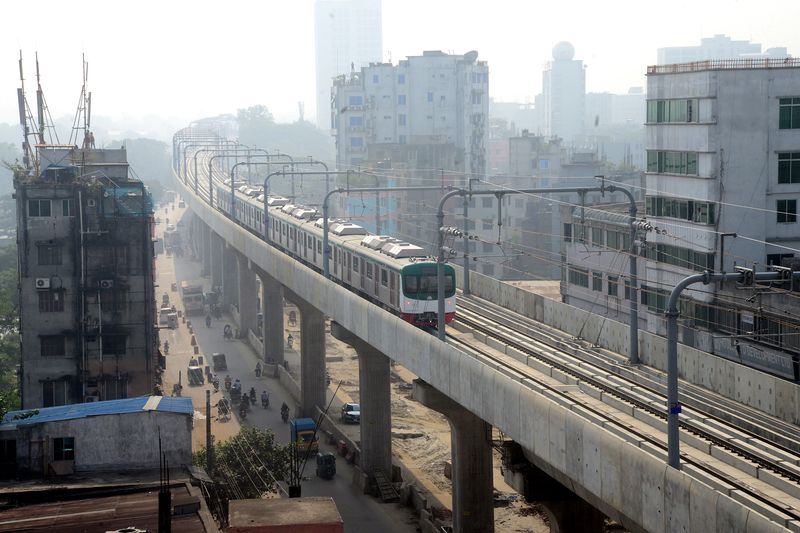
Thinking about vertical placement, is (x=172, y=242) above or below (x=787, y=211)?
below

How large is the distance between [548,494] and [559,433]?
6.65 m

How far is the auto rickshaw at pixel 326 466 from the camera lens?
44375mm

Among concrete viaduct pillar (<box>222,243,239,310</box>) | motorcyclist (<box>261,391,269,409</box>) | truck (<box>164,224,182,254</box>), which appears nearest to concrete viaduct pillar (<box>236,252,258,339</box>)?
concrete viaduct pillar (<box>222,243,239,310</box>)

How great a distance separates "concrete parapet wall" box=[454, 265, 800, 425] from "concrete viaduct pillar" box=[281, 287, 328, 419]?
1697 cm

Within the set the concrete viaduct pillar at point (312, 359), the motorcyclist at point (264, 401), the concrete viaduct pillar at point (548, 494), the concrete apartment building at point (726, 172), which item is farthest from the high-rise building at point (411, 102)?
the concrete viaduct pillar at point (548, 494)

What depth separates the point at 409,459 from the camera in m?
48.2

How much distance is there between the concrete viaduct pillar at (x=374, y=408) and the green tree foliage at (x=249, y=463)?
3.46 meters

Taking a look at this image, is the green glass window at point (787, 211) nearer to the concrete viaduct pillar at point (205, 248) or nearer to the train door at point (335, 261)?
the train door at point (335, 261)

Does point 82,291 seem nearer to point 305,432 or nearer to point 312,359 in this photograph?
point 305,432

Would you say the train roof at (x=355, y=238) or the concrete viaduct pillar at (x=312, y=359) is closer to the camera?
the train roof at (x=355, y=238)

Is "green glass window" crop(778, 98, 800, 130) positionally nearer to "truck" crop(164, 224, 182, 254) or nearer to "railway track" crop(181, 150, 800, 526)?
"railway track" crop(181, 150, 800, 526)

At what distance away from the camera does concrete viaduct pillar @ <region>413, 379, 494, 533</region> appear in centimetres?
3431

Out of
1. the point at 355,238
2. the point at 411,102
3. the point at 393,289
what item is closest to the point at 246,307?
the point at 355,238

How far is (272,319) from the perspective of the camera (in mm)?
66375
